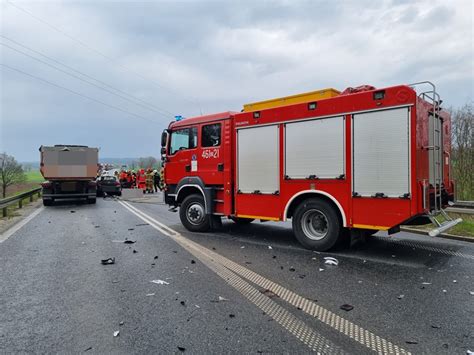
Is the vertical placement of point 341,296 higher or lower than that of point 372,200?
lower

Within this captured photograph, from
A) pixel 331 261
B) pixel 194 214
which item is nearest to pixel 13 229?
pixel 194 214

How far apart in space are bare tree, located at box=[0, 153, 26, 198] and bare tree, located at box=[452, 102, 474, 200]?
48.4m

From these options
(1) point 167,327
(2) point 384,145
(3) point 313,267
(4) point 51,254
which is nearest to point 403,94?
(2) point 384,145

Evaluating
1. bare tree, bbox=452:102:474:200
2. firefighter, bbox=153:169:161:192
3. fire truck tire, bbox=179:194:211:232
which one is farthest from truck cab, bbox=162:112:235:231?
firefighter, bbox=153:169:161:192

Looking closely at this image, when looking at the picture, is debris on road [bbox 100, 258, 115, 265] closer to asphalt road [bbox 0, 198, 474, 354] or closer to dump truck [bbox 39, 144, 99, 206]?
asphalt road [bbox 0, 198, 474, 354]

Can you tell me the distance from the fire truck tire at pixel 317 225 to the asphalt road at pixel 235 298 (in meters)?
0.23

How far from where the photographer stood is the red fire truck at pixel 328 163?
5469 mm

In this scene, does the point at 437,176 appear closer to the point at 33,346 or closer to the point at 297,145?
the point at 297,145

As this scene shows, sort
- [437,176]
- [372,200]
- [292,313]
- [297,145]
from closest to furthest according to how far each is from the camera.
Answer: [292,313], [372,200], [437,176], [297,145]

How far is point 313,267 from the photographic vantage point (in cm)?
535

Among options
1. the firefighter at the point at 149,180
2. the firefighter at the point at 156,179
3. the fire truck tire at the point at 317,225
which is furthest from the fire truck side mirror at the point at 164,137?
the firefighter at the point at 156,179

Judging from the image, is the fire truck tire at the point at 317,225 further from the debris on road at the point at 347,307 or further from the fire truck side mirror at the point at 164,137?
the fire truck side mirror at the point at 164,137

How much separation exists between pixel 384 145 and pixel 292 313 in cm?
334

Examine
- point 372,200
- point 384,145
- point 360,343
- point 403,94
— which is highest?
point 403,94
